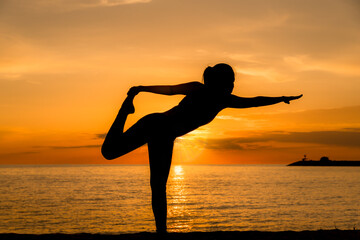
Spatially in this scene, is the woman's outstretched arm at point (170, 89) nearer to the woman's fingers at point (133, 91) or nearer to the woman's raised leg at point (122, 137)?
the woman's fingers at point (133, 91)

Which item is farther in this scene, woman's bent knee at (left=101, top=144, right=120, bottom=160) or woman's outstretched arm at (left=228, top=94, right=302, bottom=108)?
woman's outstretched arm at (left=228, top=94, right=302, bottom=108)

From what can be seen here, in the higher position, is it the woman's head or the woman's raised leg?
the woman's head

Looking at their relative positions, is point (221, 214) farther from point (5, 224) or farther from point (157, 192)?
point (157, 192)

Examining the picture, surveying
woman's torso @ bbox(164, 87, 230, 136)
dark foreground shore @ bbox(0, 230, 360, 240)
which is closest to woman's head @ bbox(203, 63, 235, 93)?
woman's torso @ bbox(164, 87, 230, 136)

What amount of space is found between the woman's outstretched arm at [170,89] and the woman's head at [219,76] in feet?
0.57

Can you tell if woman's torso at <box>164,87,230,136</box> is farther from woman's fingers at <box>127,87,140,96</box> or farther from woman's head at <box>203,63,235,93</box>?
woman's fingers at <box>127,87,140,96</box>

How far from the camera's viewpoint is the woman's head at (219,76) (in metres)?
5.30

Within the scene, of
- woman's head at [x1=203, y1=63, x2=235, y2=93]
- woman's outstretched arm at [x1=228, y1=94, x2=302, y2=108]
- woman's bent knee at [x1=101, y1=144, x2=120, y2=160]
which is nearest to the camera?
woman's bent knee at [x1=101, y1=144, x2=120, y2=160]

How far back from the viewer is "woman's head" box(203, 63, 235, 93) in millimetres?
5296

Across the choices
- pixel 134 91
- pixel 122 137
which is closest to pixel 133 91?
pixel 134 91

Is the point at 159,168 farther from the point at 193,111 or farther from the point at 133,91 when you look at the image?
the point at 133,91

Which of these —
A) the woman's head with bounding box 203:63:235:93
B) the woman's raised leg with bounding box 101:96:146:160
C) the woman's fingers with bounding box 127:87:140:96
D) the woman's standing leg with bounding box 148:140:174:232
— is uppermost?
the woman's head with bounding box 203:63:235:93

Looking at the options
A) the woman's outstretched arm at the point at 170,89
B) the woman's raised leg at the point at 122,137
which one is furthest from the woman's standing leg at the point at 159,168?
the woman's outstretched arm at the point at 170,89

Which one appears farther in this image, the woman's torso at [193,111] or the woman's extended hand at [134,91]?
the woman's torso at [193,111]
